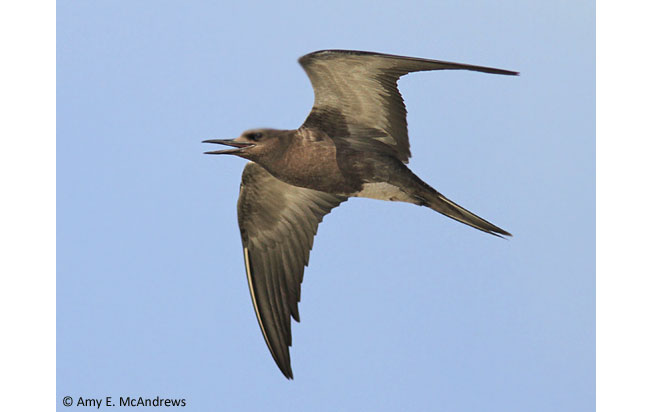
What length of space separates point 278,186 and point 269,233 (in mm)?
645

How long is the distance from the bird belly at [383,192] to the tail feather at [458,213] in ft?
0.99

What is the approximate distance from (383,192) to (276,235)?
6.34 feet

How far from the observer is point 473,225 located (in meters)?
10.8

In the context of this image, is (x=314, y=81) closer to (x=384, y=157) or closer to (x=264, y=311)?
(x=384, y=157)

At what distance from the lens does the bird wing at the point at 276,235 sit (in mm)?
11992

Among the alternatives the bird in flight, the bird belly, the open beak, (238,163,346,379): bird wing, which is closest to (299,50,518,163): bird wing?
the bird in flight

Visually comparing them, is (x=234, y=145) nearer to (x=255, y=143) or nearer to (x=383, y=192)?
(x=255, y=143)

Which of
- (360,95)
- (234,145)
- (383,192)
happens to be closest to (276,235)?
(234,145)

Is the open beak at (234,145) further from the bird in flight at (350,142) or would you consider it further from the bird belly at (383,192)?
the bird belly at (383,192)

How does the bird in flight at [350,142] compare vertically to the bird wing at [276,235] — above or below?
above

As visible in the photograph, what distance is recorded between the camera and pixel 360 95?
10.8m

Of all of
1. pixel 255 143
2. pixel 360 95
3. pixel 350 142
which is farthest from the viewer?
pixel 350 142

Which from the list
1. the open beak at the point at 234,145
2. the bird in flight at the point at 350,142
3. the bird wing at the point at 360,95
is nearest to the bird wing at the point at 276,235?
the bird in flight at the point at 350,142

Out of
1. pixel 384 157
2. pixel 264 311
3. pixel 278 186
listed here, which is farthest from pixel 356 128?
pixel 264 311
